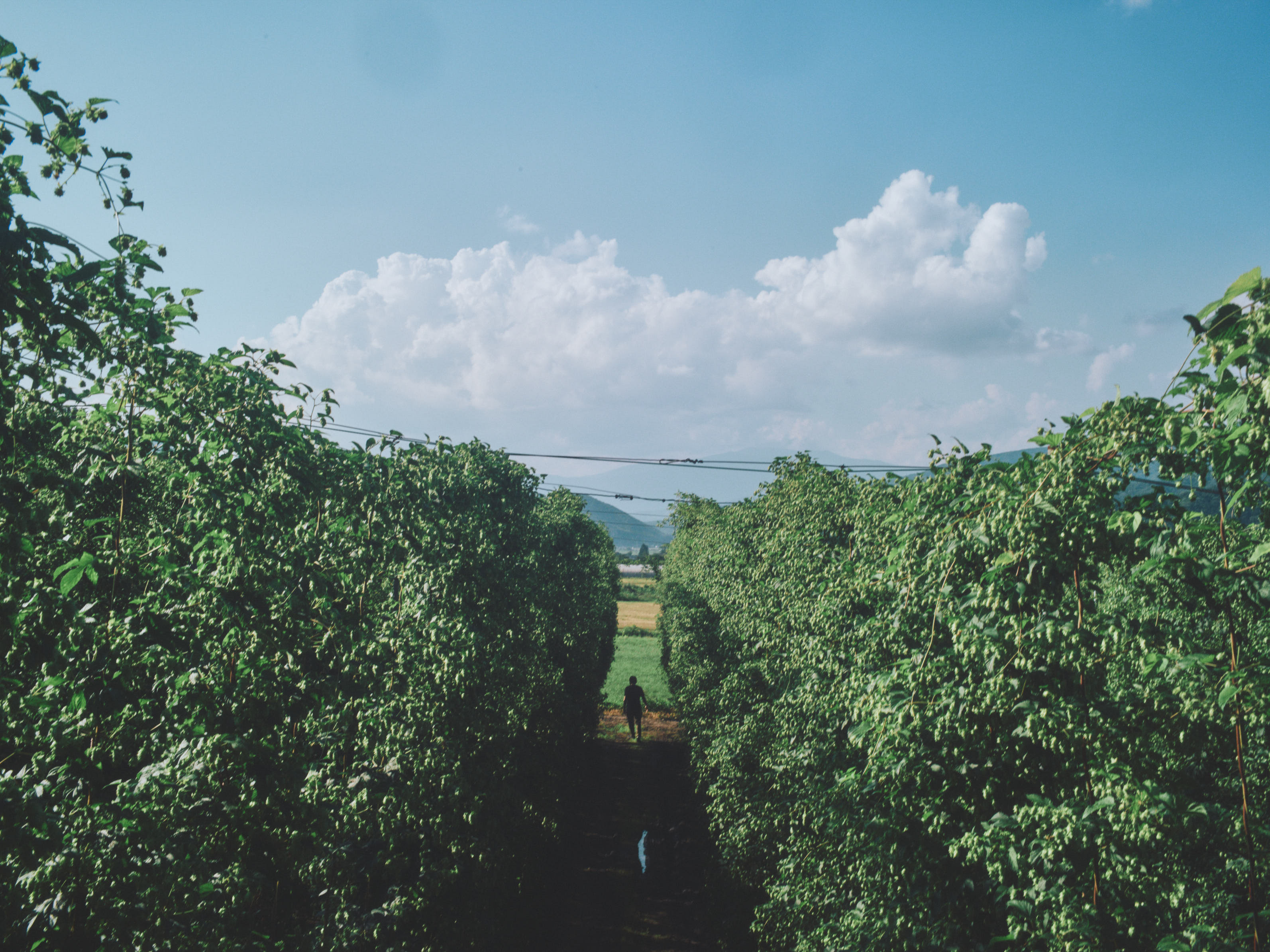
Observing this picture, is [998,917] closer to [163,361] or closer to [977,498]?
[977,498]

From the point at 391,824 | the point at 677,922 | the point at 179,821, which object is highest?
the point at 179,821

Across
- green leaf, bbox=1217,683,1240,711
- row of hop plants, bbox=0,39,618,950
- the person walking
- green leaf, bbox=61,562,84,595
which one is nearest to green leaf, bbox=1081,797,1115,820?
green leaf, bbox=1217,683,1240,711

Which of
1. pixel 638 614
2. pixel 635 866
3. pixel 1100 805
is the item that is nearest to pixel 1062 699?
pixel 1100 805

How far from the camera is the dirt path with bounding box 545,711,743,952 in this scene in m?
12.2

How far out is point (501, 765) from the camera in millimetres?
8141

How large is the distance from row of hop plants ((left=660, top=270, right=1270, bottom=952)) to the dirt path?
6.24m

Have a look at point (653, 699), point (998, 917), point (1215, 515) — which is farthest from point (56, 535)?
point (653, 699)

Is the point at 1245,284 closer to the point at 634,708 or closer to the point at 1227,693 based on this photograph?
the point at 1227,693

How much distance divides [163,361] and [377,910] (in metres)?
4.24

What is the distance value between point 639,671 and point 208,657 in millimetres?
40665

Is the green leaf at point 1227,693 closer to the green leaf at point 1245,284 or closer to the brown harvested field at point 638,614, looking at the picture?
the green leaf at point 1245,284

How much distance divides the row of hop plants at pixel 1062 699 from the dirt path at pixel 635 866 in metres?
6.24

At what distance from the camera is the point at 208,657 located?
13.4ft

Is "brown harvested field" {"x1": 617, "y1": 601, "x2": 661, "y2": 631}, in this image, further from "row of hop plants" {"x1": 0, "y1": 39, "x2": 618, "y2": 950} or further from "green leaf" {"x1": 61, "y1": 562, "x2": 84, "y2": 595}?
"green leaf" {"x1": 61, "y1": 562, "x2": 84, "y2": 595}
